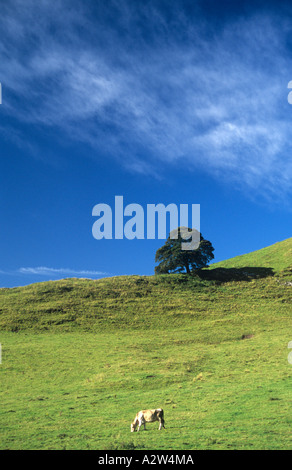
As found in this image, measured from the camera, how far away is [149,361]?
42094 mm

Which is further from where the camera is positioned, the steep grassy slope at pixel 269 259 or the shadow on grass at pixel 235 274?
the steep grassy slope at pixel 269 259

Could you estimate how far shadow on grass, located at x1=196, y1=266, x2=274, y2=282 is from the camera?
91.6m

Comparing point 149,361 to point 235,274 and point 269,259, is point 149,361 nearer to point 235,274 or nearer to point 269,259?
point 235,274

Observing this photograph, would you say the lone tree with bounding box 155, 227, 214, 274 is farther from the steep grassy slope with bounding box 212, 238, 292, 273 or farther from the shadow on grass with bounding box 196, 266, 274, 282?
the steep grassy slope with bounding box 212, 238, 292, 273

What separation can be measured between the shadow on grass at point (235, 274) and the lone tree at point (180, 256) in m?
2.91

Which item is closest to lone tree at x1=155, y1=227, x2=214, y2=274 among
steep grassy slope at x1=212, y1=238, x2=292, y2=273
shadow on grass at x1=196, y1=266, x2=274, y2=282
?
shadow on grass at x1=196, y1=266, x2=274, y2=282

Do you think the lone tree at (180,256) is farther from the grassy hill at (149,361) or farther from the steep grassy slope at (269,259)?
the steep grassy slope at (269,259)

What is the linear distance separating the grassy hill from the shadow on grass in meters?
0.48

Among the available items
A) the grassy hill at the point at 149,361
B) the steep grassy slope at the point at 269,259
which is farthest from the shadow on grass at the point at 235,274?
the steep grassy slope at the point at 269,259

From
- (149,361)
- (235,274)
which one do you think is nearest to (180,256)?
(235,274)

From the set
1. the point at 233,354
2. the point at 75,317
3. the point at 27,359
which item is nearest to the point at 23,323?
the point at 75,317

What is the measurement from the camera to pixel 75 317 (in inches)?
2549

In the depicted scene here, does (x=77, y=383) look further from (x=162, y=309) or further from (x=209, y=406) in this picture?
(x=162, y=309)

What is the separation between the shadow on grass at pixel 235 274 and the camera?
91.6m
